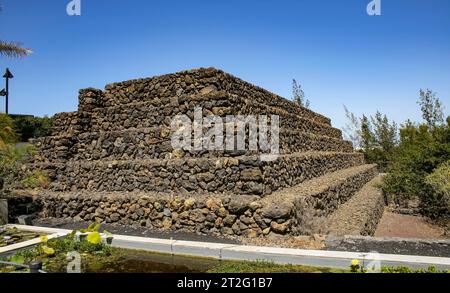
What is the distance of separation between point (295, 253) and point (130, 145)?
241 inches

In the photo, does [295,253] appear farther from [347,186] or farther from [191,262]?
[347,186]

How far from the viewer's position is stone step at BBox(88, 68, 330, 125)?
29.4 ft

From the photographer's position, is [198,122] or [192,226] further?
[198,122]

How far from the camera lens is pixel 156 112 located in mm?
9461

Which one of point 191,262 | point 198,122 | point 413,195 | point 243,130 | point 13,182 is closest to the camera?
point 191,262

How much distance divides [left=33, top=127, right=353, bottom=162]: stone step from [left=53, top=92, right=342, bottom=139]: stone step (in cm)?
41

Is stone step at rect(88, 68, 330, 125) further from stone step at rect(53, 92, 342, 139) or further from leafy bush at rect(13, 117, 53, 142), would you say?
leafy bush at rect(13, 117, 53, 142)

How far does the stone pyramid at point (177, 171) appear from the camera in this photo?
6.68 m

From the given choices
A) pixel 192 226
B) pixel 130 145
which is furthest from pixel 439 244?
pixel 130 145

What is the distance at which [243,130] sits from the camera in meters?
7.45

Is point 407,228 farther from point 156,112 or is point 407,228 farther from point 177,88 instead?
point 156,112

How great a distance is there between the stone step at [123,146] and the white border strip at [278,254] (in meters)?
2.65

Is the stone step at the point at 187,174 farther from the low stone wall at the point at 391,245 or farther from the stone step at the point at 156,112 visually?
the low stone wall at the point at 391,245

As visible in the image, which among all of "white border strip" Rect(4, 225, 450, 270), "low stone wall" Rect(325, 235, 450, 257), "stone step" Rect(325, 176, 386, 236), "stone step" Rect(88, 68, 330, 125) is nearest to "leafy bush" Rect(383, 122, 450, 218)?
"stone step" Rect(325, 176, 386, 236)
